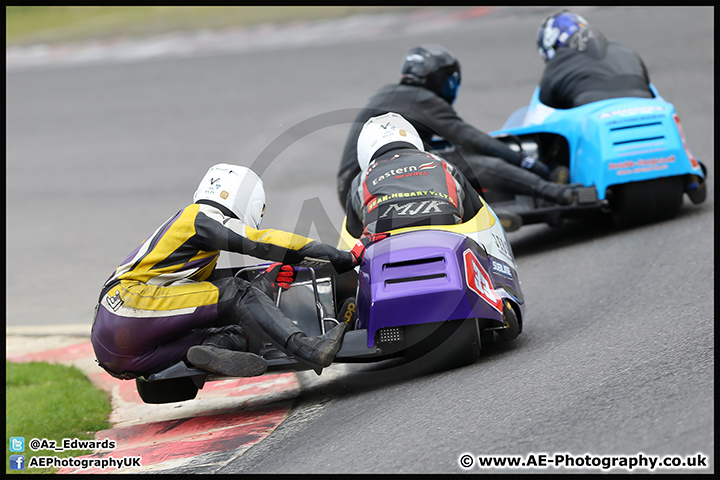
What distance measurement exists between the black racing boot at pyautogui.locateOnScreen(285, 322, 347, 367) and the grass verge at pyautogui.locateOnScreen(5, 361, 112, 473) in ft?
4.18

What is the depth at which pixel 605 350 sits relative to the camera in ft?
15.0

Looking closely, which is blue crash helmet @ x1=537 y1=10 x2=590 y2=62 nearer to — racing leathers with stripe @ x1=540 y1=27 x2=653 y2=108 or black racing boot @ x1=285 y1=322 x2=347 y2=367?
racing leathers with stripe @ x1=540 y1=27 x2=653 y2=108

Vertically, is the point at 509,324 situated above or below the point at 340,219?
above

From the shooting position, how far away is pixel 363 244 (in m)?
4.89

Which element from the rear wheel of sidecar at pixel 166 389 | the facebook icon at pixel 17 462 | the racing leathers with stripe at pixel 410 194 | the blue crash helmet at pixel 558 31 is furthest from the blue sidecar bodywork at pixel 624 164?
the facebook icon at pixel 17 462

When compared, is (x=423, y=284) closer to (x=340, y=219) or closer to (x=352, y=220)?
(x=352, y=220)

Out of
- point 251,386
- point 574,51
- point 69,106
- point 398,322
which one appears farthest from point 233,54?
point 398,322

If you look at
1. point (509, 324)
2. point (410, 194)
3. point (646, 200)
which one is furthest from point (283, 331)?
point (646, 200)

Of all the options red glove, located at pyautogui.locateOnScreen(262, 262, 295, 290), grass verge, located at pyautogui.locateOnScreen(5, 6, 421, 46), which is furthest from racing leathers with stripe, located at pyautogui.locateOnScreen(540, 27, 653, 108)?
grass verge, located at pyautogui.locateOnScreen(5, 6, 421, 46)

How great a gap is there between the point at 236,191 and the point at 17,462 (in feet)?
5.88

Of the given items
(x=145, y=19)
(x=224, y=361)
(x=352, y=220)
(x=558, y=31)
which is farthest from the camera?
(x=145, y=19)

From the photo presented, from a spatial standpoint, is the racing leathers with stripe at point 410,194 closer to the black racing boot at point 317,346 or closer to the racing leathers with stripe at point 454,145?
the black racing boot at point 317,346

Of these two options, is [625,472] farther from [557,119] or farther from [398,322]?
[557,119]

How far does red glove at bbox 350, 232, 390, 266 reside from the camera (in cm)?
478
